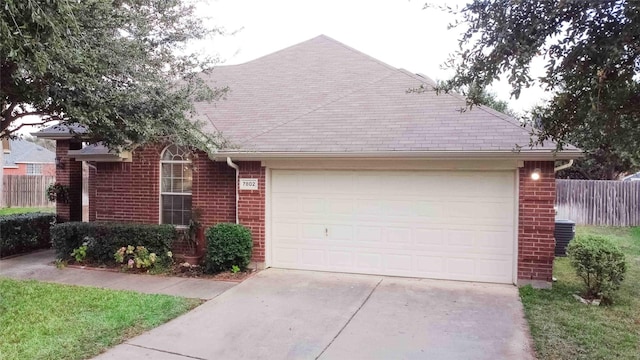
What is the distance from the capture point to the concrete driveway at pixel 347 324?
5.12m

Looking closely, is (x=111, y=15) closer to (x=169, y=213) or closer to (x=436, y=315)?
(x=169, y=213)

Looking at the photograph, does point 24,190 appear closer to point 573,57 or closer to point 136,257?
point 136,257

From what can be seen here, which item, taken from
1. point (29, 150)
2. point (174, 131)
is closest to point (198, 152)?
point (174, 131)

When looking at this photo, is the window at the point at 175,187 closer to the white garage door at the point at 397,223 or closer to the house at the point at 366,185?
the house at the point at 366,185

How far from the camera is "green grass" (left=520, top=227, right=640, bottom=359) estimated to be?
5.10m

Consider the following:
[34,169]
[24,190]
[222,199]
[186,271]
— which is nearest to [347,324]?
[186,271]

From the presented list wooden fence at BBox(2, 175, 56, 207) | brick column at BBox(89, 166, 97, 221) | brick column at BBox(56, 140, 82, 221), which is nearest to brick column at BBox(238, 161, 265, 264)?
brick column at BBox(89, 166, 97, 221)

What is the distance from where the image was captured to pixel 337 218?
9.04 meters

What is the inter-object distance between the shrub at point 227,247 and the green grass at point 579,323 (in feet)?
16.3

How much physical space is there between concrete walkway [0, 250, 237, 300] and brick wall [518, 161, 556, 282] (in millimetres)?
5211

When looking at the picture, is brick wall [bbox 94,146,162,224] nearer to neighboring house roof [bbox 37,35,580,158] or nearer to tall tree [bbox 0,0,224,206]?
neighboring house roof [bbox 37,35,580,158]

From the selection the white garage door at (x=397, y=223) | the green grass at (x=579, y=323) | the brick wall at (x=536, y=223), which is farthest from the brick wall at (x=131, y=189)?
the green grass at (x=579, y=323)

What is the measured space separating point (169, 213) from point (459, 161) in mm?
6506

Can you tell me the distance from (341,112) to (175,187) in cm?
415
